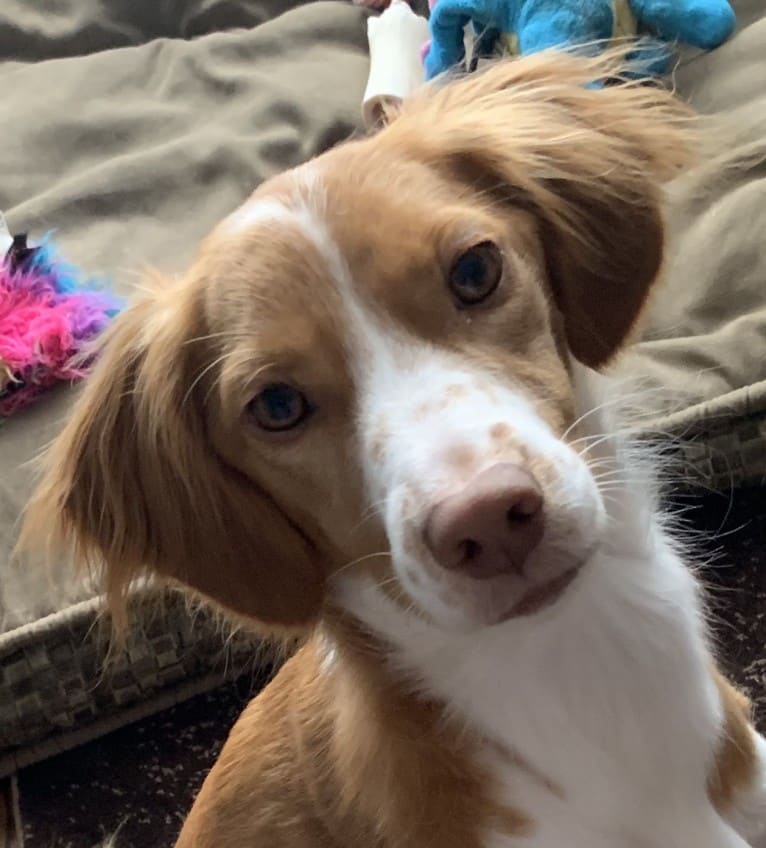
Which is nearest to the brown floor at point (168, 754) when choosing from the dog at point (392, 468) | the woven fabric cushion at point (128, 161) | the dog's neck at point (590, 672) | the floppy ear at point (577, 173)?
the woven fabric cushion at point (128, 161)

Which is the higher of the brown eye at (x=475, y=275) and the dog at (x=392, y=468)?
the brown eye at (x=475, y=275)

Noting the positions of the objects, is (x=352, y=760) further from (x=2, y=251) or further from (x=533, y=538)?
(x=2, y=251)

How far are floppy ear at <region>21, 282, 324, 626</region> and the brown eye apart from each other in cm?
31

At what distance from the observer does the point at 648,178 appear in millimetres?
1454

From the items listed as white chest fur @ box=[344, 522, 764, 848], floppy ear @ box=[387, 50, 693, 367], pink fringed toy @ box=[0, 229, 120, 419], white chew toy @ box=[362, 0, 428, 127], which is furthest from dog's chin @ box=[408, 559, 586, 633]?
white chew toy @ box=[362, 0, 428, 127]

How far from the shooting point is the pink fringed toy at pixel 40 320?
7.78 ft

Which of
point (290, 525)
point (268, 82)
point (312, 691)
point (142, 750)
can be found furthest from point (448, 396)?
point (268, 82)

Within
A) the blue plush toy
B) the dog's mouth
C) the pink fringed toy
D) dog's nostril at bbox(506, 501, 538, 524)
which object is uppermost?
dog's nostril at bbox(506, 501, 538, 524)

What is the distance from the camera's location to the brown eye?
4.07 feet

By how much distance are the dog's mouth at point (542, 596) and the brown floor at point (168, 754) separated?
1.04 metres

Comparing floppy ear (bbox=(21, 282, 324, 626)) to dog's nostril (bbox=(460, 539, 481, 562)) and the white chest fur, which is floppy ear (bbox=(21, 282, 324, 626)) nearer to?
the white chest fur

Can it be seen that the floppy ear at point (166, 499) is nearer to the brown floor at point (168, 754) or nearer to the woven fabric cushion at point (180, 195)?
the woven fabric cushion at point (180, 195)

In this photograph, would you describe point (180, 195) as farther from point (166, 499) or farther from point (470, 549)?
point (470, 549)

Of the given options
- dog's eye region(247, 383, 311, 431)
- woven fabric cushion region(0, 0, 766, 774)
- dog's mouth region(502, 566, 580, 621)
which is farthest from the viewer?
woven fabric cushion region(0, 0, 766, 774)
